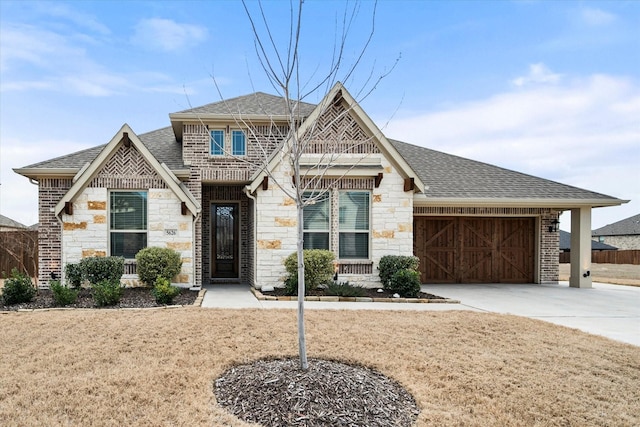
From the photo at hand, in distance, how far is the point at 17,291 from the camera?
A: 8.55 m

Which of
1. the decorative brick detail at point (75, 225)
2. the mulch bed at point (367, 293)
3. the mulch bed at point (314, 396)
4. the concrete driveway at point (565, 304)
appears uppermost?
the decorative brick detail at point (75, 225)

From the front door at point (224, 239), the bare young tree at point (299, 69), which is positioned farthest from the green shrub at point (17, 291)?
the bare young tree at point (299, 69)

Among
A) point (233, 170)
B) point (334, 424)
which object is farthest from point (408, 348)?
point (233, 170)

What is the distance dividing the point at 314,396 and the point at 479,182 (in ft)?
39.4

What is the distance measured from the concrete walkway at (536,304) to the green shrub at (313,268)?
0.98m

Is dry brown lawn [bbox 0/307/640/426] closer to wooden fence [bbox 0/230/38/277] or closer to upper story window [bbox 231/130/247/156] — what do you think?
upper story window [bbox 231/130/247/156]

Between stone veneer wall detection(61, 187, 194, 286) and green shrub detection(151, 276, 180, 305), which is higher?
stone veneer wall detection(61, 187, 194, 286)

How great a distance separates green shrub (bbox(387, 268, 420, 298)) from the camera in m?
10.4

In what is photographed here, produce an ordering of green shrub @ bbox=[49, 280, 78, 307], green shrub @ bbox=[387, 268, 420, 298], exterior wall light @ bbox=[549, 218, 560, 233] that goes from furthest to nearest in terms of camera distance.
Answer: exterior wall light @ bbox=[549, 218, 560, 233] < green shrub @ bbox=[387, 268, 420, 298] < green shrub @ bbox=[49, 280, 78, 307]

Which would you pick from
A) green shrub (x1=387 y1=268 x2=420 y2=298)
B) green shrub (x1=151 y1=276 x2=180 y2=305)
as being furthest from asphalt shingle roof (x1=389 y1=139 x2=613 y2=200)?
green shrub (x1=151 y1=276 x2=180 y2=305)

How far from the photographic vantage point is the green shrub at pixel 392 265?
36.1ft

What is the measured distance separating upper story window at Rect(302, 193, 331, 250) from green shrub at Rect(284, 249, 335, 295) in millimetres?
854

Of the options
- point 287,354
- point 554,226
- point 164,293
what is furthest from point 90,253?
point 554,226

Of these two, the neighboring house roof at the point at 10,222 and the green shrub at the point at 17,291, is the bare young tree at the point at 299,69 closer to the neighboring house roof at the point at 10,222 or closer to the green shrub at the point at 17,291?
the green shrub at the point at 17,291
